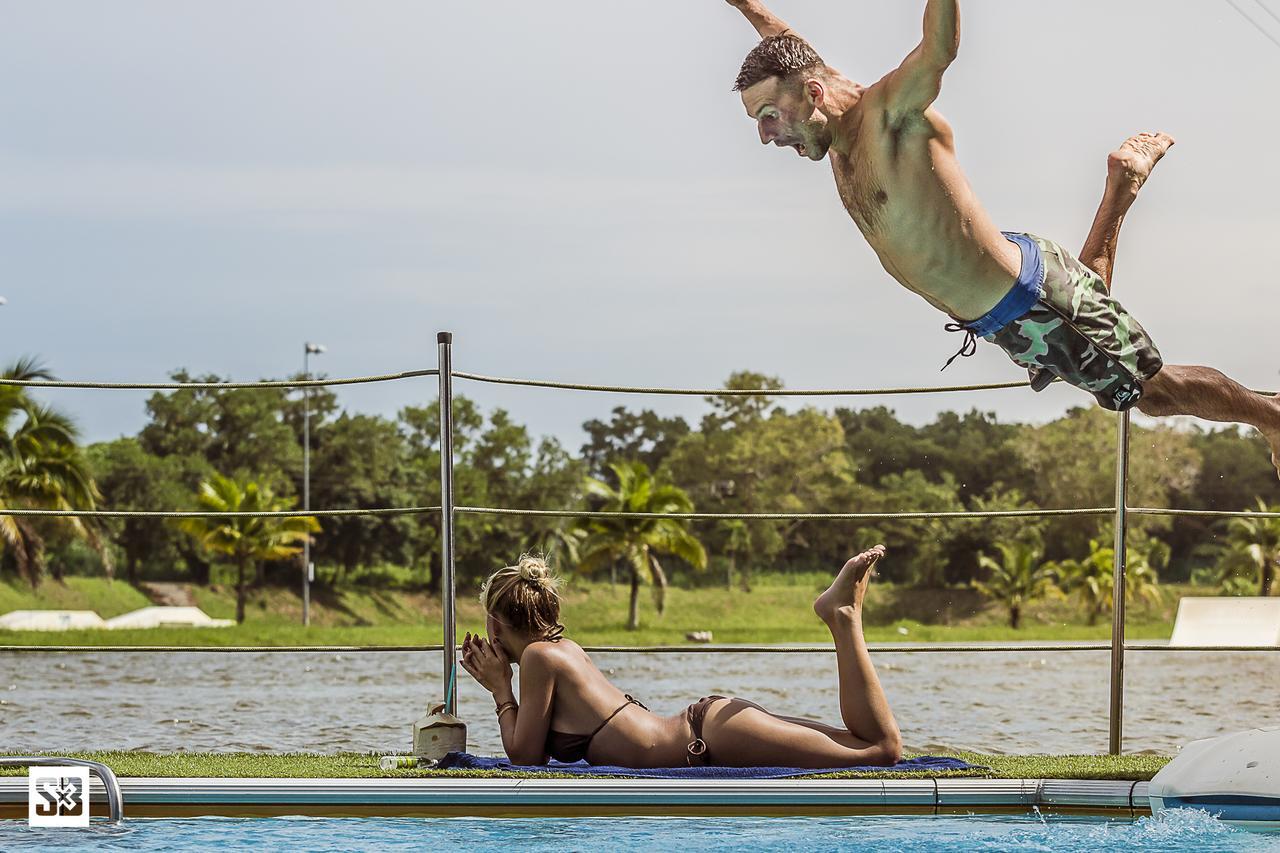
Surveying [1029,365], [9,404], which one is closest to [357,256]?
[9,404]

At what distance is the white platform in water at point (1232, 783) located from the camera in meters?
3.24

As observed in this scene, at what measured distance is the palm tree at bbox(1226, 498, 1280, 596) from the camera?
4009cm

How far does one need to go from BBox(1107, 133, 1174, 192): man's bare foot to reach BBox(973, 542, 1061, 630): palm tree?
39592mm

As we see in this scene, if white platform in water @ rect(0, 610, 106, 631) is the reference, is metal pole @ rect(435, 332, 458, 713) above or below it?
above

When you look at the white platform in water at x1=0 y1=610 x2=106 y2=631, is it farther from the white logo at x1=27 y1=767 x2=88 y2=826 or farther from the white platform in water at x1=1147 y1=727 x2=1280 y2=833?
the white platform in water at x1=1147 y1=727 x2=1280 y2=833

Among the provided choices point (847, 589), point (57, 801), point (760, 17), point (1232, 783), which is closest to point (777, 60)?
point (760, 17)

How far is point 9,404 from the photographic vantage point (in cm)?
2542

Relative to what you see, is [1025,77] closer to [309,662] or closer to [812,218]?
[812,218]

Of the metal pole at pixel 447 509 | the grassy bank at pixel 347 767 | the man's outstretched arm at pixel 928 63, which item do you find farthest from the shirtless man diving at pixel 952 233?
the metal pole at pixel 447 509

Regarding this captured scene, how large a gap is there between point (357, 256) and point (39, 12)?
45.2 ft

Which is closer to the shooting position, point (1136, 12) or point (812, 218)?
point (1136, 12)

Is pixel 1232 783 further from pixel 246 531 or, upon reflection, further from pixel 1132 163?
pixel 246 531

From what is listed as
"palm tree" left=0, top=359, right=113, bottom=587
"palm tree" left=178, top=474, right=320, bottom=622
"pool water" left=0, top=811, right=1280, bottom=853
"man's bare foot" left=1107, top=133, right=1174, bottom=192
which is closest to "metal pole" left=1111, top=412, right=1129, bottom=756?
"man's bare foot" left=1107, top=133, right=1174, bottom=192

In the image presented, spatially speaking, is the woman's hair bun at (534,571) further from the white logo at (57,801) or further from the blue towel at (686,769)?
the white logo at (57,801)
